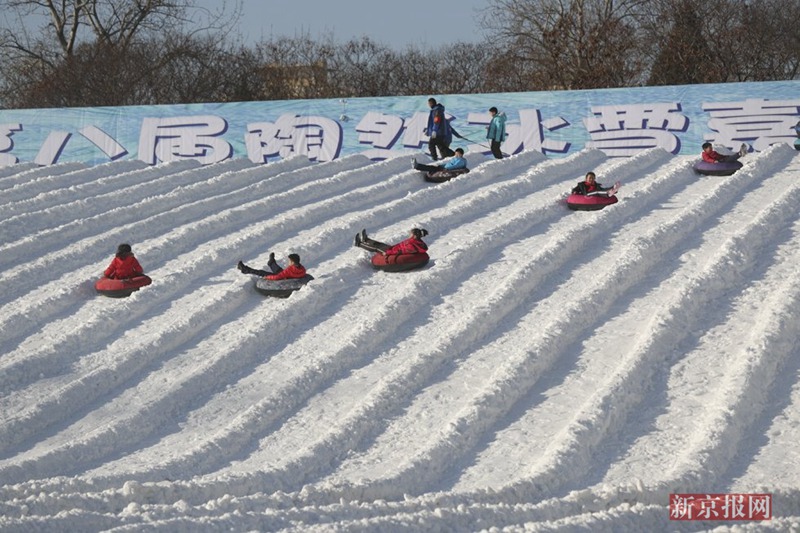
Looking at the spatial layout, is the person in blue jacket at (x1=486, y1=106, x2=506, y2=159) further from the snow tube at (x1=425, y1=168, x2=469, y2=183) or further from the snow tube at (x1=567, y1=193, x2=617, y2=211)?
the snow tube at (x1=567, y1=193, x2=617, y2=211)

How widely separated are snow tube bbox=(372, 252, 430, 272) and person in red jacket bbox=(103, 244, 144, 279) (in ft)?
7.22

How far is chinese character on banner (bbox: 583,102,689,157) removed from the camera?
15102 mm

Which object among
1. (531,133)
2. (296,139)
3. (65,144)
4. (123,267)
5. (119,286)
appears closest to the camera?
(119,286)

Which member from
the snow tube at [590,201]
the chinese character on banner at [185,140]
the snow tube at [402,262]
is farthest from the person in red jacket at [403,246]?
the chinese character on banner at [185,140]

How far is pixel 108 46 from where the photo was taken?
976 inches

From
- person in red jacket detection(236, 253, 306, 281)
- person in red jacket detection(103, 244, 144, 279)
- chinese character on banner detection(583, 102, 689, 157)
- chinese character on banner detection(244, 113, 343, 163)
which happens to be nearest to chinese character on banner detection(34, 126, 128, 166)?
chinese character on banner detection(244, 113, 343, 163)

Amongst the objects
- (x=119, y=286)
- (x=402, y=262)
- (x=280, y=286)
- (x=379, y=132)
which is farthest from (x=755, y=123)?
Result: (x=119, y=286)

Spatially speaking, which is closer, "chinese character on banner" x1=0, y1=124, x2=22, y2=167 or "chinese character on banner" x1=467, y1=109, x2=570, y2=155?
"chinese character on banner" x1=467, y1=109, x2=570, y2=155

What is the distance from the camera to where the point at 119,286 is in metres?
10.8

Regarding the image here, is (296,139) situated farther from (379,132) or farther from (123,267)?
(123,267)

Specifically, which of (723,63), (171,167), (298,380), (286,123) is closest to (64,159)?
(171,167)

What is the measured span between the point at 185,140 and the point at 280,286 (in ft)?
21.4

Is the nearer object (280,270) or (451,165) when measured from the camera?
(280,270)

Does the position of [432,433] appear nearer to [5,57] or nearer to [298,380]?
[298,380]
